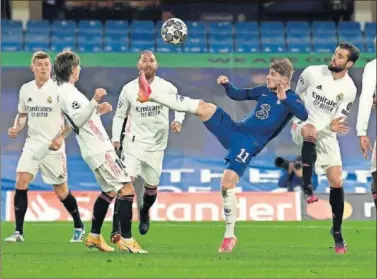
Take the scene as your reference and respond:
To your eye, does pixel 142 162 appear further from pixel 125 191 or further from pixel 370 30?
pixel 370 30

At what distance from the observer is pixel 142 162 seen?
11055 mm

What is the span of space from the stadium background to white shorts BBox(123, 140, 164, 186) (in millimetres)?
5133

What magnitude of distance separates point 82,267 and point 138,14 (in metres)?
16.8

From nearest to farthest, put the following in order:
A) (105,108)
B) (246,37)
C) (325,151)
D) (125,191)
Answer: (105,108), (125,191), (325,151), (246,37)

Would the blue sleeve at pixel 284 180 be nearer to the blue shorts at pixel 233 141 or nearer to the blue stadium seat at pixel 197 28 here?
the blue stadium seat at pixel 197 28

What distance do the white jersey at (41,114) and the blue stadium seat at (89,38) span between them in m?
9.39

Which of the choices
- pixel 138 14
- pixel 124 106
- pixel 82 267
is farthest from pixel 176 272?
pixel 138 14

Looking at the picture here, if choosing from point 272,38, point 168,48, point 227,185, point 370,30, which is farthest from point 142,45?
point 227,185

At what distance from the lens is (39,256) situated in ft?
30.4

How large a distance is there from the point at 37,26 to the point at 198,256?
12.8 metres

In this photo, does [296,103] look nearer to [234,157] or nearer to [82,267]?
[234,157]

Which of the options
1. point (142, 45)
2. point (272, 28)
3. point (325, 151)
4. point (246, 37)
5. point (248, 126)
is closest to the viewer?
point (248, 126)

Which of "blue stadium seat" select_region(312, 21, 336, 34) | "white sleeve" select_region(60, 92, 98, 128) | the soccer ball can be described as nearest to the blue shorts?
"white sleeve" select_region(60, 92, 98, 128)

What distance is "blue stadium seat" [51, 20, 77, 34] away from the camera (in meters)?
21.3
